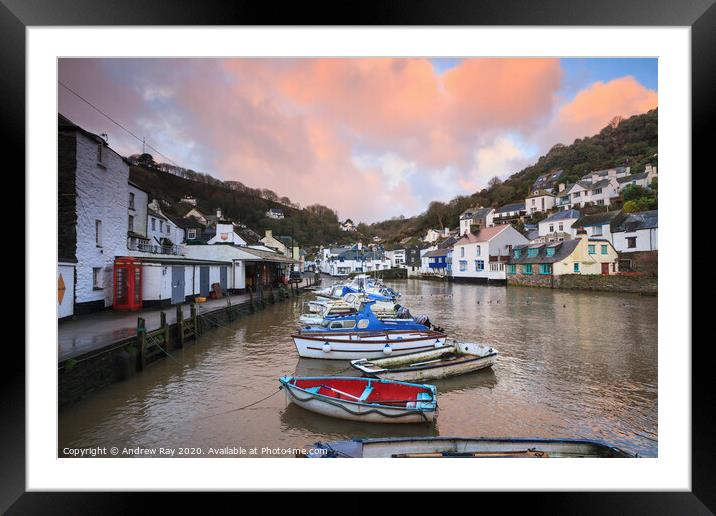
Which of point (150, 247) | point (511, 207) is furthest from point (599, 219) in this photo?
point (150, 247)

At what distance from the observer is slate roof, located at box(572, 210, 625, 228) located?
9.56 metres

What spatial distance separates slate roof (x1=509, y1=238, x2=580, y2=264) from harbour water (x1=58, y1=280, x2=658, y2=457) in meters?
6.15

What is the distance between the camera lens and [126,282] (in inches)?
323

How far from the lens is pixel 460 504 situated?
256cm

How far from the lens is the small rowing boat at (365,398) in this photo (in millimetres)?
3883

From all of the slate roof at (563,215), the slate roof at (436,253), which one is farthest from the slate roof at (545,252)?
the slate roof at (436,253)

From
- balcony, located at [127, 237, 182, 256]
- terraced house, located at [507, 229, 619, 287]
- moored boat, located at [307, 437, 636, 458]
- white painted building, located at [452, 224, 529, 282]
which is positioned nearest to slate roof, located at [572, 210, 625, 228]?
terraced house, located at [507, 229, 619, 287]

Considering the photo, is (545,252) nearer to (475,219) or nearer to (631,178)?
(475,219)

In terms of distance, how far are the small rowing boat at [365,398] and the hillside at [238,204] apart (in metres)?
4.90
